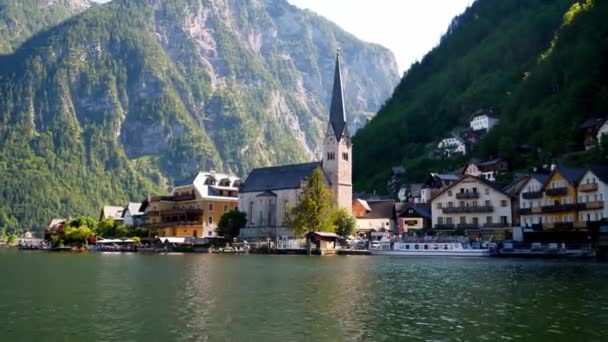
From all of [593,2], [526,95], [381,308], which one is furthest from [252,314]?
[593,2]

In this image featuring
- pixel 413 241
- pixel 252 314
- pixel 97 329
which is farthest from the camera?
pixel 413 241

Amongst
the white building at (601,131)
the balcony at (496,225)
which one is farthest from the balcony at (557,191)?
the white building at (601,131)

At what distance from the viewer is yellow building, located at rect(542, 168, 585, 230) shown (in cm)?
8750

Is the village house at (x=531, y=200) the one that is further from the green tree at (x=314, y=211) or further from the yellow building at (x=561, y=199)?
the green tree at (x=314, y=211)

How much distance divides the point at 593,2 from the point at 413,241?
84.6 meters

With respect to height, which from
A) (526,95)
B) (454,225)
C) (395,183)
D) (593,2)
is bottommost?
(454,225)

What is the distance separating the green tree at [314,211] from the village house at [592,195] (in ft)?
133

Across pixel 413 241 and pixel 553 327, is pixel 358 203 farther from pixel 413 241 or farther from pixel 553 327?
pixel 553 327

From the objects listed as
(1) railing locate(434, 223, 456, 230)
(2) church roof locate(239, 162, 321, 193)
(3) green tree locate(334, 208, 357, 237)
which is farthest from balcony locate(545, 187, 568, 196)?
(2) church roof locate(239, 162, 321, 193)

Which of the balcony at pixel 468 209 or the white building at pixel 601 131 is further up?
the white building at pixel 601 131

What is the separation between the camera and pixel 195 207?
491 ft

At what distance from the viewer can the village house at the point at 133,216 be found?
165 meters

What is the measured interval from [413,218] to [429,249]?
2863 cm

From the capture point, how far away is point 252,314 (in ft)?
102
